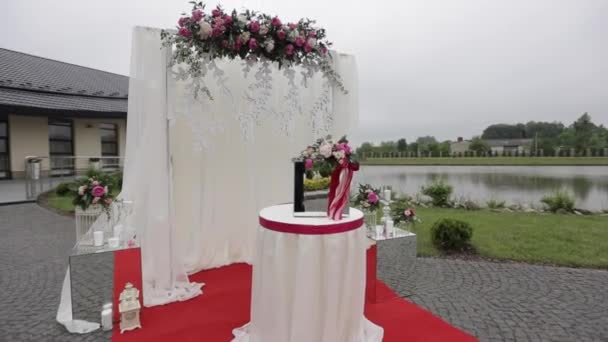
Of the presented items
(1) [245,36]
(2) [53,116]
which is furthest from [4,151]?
(1) [245,36]

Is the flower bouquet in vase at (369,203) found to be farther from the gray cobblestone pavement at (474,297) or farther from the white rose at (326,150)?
the white rose at (326,150)

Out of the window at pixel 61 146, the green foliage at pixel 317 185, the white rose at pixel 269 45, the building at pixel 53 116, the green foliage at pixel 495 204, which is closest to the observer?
the white rose at pixel 269 45

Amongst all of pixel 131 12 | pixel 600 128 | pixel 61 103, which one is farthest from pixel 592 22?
pixel 600 128

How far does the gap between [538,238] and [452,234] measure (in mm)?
1741

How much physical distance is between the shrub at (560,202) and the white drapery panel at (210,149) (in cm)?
685

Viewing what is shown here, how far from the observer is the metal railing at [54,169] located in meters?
8.03

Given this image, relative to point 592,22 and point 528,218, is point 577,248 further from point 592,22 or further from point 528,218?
point 592,22

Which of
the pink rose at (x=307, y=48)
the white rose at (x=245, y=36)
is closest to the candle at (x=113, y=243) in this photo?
the white rose at (x=245, y=36)

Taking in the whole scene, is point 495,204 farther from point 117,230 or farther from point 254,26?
point 117,230

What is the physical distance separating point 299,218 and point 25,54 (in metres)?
16.9

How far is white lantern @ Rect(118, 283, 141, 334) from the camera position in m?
2.22

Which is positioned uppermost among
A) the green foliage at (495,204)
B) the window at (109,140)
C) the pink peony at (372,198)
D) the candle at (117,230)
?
the window at (109,140)

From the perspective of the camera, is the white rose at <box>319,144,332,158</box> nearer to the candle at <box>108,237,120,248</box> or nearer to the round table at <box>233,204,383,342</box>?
the round table at <box>233,204,383,342</box>

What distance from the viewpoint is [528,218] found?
6258 millimetres
